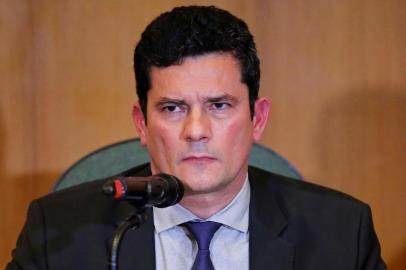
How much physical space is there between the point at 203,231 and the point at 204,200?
7cm

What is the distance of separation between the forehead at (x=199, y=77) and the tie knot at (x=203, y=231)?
0.94 ft

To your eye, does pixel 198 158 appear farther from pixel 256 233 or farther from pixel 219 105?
pixel 256 233

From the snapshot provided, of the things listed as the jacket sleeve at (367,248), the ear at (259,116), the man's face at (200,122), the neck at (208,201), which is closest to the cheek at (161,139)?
the man's face at (200,122)

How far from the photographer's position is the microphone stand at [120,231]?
1048 mm

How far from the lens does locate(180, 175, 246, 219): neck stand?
5.01 feet

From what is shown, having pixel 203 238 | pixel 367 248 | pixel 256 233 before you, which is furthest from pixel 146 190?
pixel 367 248

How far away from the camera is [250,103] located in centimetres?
155

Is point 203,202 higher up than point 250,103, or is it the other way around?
point 250,103

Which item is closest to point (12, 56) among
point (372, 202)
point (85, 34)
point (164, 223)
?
point (85, 34)

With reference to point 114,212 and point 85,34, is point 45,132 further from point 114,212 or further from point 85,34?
point 114,212

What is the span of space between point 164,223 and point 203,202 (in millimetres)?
104

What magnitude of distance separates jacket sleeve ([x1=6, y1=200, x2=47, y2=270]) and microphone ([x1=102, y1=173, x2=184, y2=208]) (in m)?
0.53

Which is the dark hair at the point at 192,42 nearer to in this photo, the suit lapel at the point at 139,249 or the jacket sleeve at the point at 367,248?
the suit lapel at the point at 139,249

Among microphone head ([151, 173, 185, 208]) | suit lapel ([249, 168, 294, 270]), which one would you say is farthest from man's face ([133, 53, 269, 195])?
microphone head ([151, 173, 185, 208])
